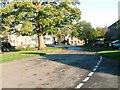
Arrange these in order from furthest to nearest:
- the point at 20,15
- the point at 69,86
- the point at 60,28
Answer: the point at 60,28 < the point at 20,15 < the point at 69,86

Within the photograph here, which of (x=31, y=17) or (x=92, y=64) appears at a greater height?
(x=31, y=17)

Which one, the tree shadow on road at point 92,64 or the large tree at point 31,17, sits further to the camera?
the large tree at point 31,17

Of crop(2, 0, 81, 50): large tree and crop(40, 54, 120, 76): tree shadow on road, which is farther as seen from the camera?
crop(2, 0, 81, 50): large tree

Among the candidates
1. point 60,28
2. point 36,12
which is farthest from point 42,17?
point 60,28

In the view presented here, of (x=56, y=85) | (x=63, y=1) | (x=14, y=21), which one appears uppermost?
(x=63, y=1)

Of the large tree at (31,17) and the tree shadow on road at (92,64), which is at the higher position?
the large tree at (31,17)

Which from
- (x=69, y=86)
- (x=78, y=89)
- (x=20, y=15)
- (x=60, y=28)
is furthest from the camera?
(x=60, y=28)

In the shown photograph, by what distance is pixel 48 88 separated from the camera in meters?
11.0

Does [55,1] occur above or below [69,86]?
above

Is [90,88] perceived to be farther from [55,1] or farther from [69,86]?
[55,1]

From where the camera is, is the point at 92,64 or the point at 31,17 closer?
the point at 92,64

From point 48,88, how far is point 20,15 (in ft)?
138

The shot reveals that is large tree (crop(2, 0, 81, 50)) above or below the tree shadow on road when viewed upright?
above

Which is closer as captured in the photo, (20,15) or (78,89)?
(78,89)
